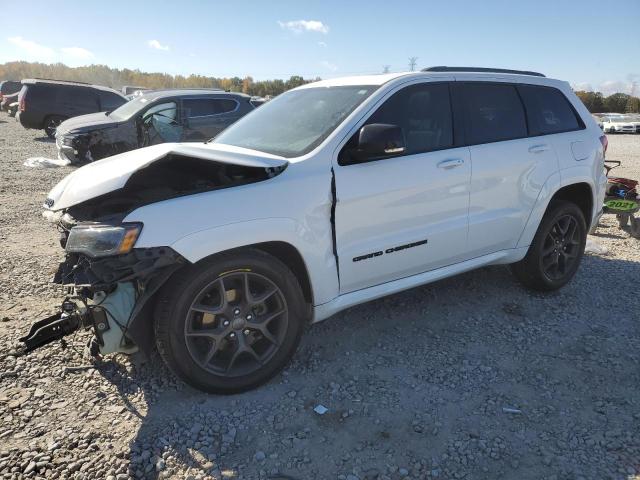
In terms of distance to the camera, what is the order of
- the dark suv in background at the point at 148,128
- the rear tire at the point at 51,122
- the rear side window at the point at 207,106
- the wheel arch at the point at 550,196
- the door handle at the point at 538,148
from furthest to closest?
the rear tire at the point at 51,122 < the rear side window at the point at 207,106 < the dark suv in background at the point at 148,128 < the wheel arch at the point at 550,196 < the door handle at the point at 538,148

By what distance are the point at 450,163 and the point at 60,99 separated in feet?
53.1

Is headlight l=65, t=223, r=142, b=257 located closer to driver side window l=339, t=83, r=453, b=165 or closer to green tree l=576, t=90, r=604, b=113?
driver side window l=339, t=83, r=453, b=165

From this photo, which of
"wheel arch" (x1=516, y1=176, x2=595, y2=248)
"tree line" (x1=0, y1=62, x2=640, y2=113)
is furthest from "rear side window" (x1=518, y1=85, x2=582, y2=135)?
"tree line" (x1=0, y1=62, x2=640, y2=113)

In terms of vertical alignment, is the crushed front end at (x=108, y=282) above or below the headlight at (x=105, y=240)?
below

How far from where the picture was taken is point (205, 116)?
9.91m

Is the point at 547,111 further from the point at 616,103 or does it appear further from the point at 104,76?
the point at 104,76

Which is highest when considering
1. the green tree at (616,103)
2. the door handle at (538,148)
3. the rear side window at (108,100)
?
the green tree at (616,103)

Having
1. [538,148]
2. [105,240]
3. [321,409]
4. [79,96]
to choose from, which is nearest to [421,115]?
[538,148]

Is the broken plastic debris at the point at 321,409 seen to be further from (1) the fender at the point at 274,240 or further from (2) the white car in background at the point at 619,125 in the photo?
(2) the white car in background at the point at 619,125

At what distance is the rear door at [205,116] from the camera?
382 inches

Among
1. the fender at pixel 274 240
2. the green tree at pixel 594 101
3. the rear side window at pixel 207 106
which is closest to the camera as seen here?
the fender at pixel 274 240

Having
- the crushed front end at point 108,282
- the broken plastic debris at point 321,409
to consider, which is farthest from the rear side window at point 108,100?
the broken plastic debris at point 321,409

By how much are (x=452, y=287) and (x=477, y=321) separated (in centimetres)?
68

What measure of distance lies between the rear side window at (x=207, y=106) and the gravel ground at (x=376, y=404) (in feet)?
20.7
